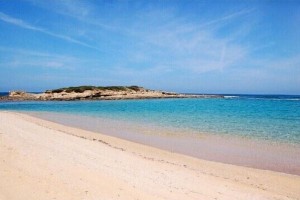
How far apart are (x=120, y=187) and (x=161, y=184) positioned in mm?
1204

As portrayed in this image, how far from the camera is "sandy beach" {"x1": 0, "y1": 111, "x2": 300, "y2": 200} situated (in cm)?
681

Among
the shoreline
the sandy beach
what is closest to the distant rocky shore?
the shoreline

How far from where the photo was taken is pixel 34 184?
22.7 ft

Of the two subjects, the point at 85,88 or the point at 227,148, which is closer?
the point at 227,148

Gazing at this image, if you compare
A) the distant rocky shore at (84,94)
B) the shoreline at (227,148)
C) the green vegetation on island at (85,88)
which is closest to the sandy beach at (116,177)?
the shoreline at (227,148)

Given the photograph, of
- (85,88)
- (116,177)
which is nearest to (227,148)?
(116,177)

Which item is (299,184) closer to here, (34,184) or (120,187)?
(120,187)

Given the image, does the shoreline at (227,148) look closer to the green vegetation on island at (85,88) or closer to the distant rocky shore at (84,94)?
the distant rocky shore at (84,94)

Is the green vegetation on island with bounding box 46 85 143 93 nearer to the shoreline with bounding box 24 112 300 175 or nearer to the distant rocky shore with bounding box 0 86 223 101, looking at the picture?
the distant rocky shore with bounding box 0 86 223 101

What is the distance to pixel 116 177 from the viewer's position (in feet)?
26.5

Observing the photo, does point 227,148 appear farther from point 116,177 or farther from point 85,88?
point 85,88

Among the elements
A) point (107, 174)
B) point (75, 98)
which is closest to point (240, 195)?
point (107, 174)

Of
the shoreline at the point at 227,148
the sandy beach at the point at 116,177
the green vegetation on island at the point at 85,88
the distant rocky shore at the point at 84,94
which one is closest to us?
the sandy beach at the point at 116,177

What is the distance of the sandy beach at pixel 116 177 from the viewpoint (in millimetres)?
6809
